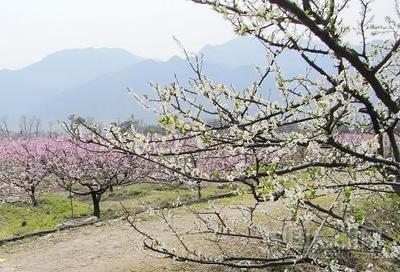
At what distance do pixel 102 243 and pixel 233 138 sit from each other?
9.82 m

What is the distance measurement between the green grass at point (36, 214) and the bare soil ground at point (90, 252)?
200 inches

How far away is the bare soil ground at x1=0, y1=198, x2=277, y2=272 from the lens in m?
10.6

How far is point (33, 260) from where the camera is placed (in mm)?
11445

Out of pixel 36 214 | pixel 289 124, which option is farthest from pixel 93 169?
pixel 289 124

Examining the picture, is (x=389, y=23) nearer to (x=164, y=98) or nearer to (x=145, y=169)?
(x=164, y=98)

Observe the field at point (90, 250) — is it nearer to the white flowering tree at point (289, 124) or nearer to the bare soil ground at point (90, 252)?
the bare soil ground at point (90, 252)

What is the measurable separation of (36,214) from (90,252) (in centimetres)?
1155

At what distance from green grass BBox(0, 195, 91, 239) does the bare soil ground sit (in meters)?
5.07

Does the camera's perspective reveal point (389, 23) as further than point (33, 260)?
No

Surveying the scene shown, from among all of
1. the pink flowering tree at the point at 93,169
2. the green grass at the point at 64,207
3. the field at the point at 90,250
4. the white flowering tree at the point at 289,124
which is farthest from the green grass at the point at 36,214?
the white flowering tree at the point at 289,124

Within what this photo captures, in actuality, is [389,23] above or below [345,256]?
above

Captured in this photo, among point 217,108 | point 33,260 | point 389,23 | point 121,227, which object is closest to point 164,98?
point 217,108

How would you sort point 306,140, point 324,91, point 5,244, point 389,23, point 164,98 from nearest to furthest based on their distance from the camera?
point 306,140, point 324,91, point 164,98, point 389,23, point 5,244

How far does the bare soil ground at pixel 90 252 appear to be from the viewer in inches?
416
